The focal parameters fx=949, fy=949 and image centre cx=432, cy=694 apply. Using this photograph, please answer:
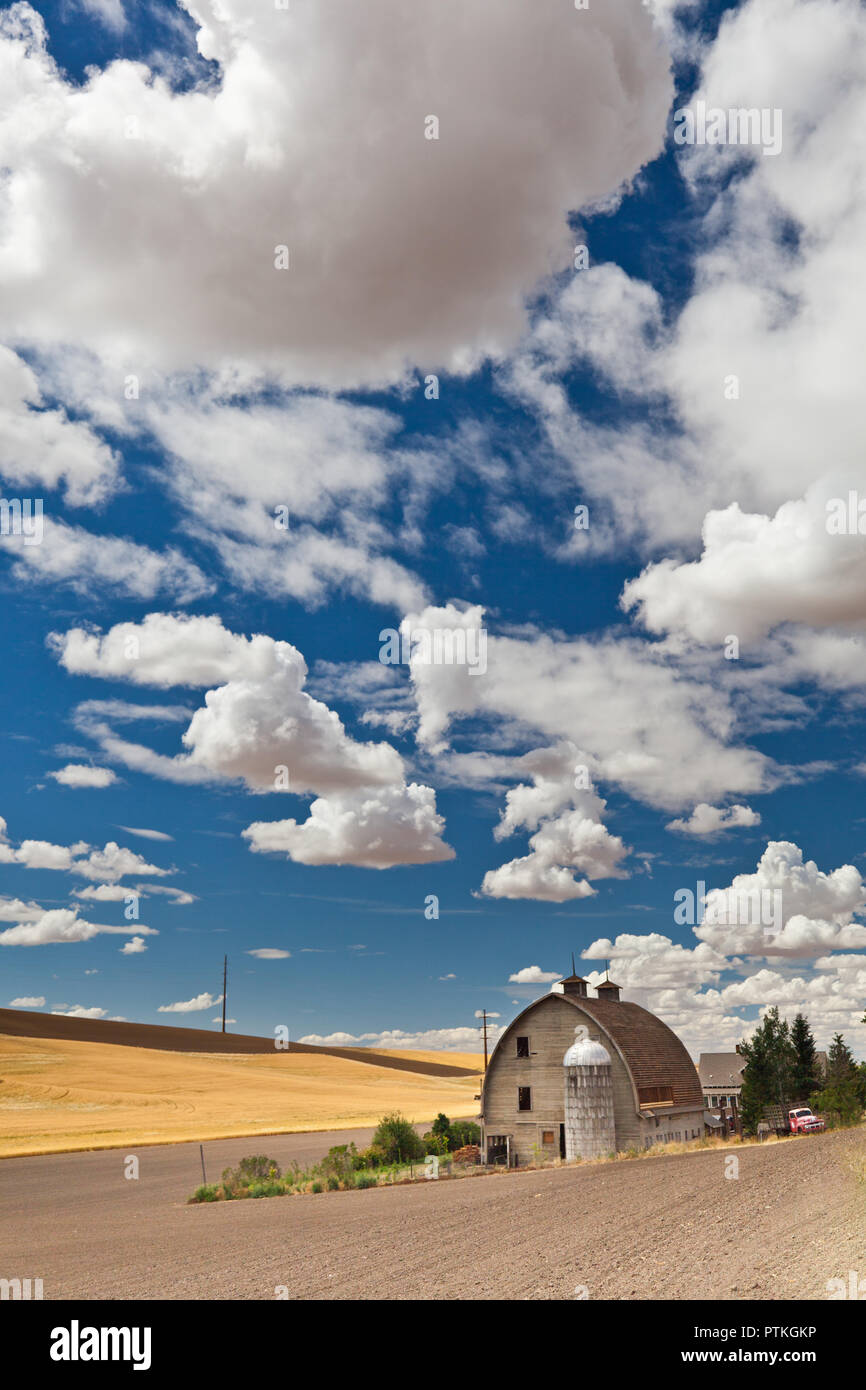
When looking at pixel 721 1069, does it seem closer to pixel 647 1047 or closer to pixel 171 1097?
pixel 647 1047

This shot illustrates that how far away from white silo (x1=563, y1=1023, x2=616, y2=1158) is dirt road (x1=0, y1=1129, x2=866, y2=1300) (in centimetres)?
625

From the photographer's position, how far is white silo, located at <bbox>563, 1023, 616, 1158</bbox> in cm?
3584

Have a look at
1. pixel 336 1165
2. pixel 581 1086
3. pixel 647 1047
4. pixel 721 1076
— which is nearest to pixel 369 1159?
pixel 336 1165

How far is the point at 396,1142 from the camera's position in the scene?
40469mm

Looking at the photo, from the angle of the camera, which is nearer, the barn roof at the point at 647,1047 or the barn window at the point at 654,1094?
the barn window at the point at 654,1094

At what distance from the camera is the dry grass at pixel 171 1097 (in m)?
60.9

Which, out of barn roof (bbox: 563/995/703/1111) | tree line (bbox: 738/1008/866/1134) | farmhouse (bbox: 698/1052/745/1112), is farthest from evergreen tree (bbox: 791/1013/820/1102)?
barn roof (bbox: 563/995/703/1111)

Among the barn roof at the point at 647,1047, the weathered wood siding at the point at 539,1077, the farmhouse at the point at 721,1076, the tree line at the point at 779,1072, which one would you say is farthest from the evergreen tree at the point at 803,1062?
the weathered wood siding at the point at 539,1077

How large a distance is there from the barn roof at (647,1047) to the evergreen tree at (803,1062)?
19802 mm

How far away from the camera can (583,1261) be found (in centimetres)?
1425

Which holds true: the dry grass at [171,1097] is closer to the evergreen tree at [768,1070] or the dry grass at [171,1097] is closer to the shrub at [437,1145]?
the shrub at [437,1145]
